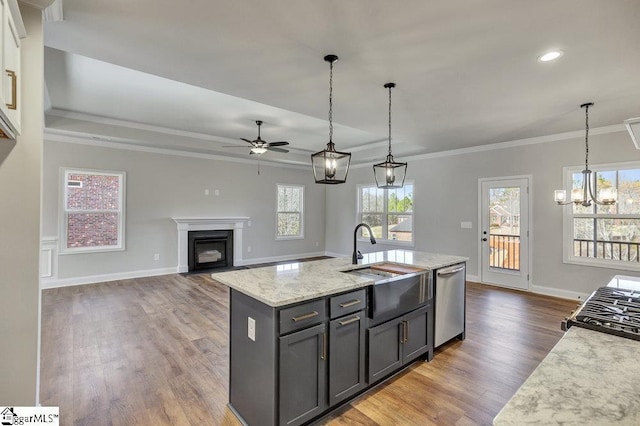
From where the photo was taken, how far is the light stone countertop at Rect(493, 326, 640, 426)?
2.40 feet

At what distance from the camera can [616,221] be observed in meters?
4.48

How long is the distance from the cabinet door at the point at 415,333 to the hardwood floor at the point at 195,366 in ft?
0.59

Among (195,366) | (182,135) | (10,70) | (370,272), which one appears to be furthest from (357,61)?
(182,135)

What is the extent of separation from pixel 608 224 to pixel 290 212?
6565 millimetres

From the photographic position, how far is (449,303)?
309 cm

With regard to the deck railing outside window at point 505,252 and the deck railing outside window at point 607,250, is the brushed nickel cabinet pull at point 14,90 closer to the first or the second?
the deck railing outside window at point 505,252

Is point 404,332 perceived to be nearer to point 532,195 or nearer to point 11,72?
point 11,72

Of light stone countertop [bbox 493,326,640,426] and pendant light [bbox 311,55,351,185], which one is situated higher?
pendant light [bbox 311,55,351,185]

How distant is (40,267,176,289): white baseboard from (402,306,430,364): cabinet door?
18.1 ft

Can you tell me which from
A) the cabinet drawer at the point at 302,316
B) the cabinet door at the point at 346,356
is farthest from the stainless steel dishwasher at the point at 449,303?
the cabinet drawer at the point at 302,316

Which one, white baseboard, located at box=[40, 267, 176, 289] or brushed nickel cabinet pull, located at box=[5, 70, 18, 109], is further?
white baseboard, located at box=[40, 267, 176, 289]

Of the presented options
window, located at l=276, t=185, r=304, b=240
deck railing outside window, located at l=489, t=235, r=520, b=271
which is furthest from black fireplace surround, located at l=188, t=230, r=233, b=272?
deck railing outside window, located at l=489, t=235, r=520, b=271

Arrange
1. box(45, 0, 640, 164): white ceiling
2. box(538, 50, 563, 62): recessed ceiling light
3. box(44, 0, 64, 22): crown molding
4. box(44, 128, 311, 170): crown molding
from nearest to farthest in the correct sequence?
box(44, 0, 64, 22): crown molding, box(45, 0, 640, 164): white ceiling, box(538, 50, 563, 62): recessed ceiling light, box(44, 128, 311, 170): crown molding

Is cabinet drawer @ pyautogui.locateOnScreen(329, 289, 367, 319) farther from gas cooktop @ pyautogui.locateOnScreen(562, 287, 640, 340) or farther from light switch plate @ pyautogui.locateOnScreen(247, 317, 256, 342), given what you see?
gas cooktop @ pyautogui.locateOnScreen(562, 287, 640, 340)
